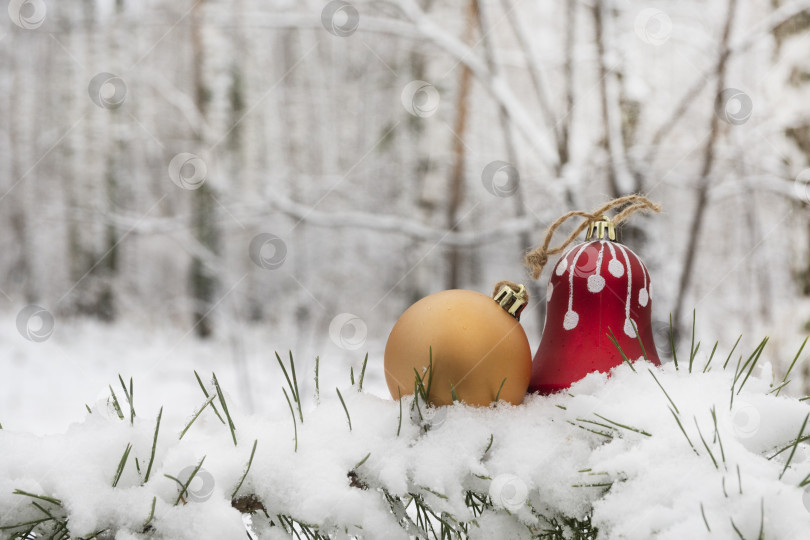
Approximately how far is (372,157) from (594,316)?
8.51ft

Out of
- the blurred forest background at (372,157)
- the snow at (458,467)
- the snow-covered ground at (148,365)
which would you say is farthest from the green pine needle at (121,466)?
the snow-covered ground at (148,365)

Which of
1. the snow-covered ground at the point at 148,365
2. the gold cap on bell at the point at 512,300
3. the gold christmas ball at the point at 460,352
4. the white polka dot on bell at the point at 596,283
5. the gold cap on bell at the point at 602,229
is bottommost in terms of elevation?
the snow-covered ground at the point at 148,365

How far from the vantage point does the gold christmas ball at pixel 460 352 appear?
1.51 ft

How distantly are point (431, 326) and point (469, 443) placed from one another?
0.33 ft

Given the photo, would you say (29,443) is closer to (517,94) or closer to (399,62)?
(517,94)

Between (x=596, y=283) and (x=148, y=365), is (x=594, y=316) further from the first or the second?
(x=148, y=365)

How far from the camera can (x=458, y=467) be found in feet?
1.30

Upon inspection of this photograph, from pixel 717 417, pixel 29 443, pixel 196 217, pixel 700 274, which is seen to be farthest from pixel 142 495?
pixel 196 217

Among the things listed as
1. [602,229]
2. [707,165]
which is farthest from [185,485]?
[707,165]

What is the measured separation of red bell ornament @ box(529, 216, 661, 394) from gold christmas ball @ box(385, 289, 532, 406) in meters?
0.04

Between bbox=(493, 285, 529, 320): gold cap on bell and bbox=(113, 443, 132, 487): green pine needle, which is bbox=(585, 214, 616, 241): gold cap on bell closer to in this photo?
bbox=(493, 285, 529, 320): gold cap on bell

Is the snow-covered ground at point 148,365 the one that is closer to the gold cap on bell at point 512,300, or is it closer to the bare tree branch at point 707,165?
the bare tree branch at point 707,165

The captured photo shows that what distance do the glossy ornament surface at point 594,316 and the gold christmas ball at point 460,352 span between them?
43 millimetres

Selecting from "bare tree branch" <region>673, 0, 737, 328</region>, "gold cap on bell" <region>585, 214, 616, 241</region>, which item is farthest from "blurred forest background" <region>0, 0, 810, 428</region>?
"gold cap on bell" <region>585, 214, 616, 241</region>
